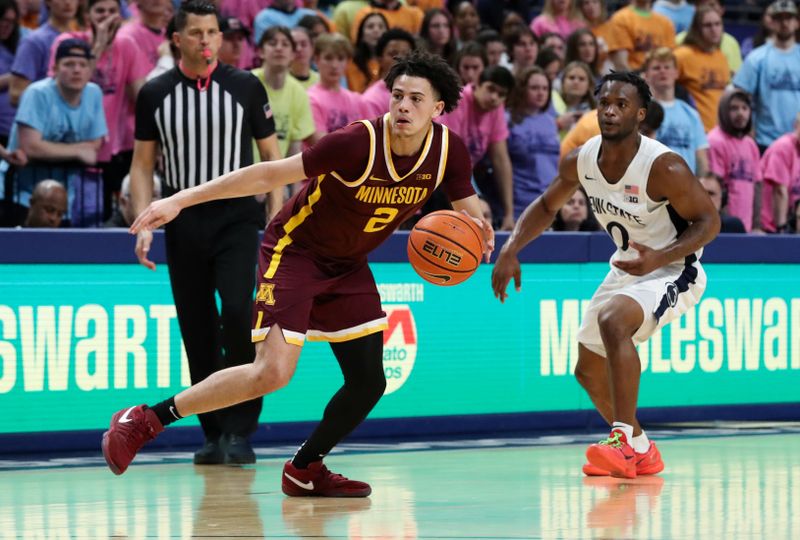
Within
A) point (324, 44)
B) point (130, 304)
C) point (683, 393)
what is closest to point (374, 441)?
point (130, 304)

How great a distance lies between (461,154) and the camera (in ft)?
22.6

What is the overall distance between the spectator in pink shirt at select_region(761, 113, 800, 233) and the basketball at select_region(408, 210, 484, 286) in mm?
6899

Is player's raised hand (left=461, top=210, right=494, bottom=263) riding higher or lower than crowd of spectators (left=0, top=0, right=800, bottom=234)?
lower

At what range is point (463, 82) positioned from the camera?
38.5 feet

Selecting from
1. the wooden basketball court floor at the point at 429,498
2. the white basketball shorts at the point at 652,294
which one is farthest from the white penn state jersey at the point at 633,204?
the wooden basketball court floor at the point at 429,498

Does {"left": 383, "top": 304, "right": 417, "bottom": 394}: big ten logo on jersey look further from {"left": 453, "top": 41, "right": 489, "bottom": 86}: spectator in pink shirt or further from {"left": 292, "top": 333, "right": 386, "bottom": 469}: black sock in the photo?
{"left": 453, "top": 41, "right": 489, "bottom": 86}: spectator in pink shirt

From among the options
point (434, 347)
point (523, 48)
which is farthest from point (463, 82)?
point (434, 347)

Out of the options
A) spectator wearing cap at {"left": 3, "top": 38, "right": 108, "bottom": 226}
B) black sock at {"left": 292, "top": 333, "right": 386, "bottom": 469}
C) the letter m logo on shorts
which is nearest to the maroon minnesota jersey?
the letter m logo on shorts

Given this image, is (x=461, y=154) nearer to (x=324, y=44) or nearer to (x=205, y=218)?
→ (x=205, y=218)

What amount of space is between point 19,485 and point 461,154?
281 centimetres

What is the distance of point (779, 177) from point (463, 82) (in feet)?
10.6

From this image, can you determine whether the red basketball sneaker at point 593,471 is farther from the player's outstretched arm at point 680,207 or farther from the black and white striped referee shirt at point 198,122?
the black and white striped referee shirt at point 198,122

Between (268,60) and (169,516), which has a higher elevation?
(268,60)

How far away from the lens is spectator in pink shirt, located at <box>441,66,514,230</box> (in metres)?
11.6
